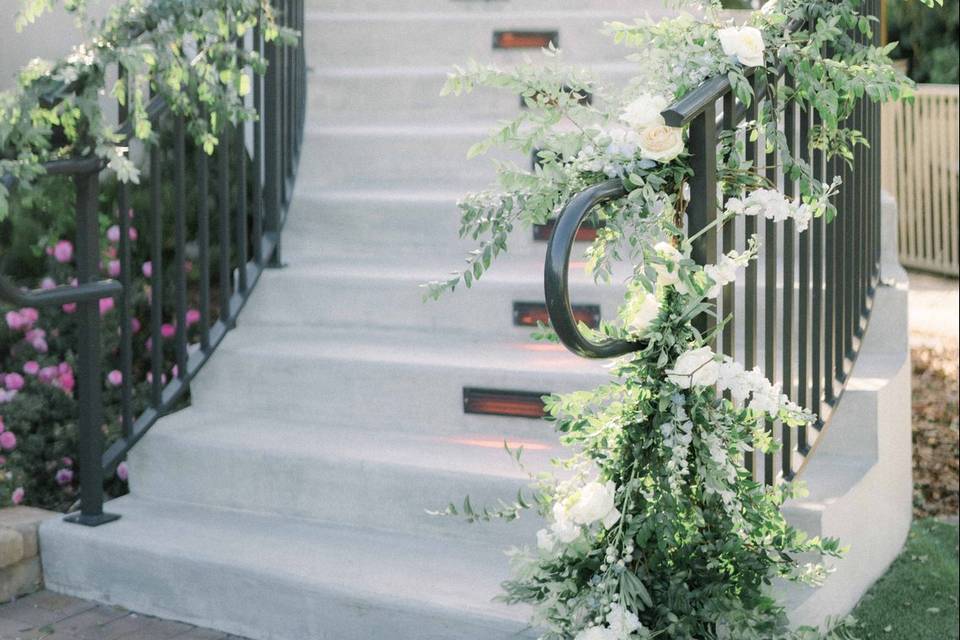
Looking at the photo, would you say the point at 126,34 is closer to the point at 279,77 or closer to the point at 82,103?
the point at 82,103

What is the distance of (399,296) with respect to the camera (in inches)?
146

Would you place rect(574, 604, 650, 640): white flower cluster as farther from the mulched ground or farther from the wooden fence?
the wooden fence

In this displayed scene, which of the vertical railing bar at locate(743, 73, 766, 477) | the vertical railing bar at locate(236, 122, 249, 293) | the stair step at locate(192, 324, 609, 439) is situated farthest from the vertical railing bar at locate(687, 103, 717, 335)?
the vertical railing bar at locate(236, 122, 249, 293)

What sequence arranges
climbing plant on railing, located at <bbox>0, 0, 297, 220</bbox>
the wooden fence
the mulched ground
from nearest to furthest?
climbing plant on railing, located at <bbox>0, 0, 297, 220</bbox> < the mulched ground < the wooden fence

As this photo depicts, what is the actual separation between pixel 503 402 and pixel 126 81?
1.25m

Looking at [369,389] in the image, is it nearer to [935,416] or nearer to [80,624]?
[80,624]

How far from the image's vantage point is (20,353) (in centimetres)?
392

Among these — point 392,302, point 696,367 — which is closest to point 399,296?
point 392,302

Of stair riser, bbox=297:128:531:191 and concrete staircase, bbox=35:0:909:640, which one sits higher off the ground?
stair riser, bbox=297:128:531:191

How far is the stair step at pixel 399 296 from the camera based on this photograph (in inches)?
140

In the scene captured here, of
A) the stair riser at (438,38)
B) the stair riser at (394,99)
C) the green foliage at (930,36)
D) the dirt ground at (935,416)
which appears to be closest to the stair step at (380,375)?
the stair riser at (394,99)

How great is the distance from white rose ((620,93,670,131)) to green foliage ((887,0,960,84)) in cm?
823

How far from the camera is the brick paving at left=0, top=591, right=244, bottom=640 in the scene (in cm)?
292

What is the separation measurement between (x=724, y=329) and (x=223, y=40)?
1.64 meters
